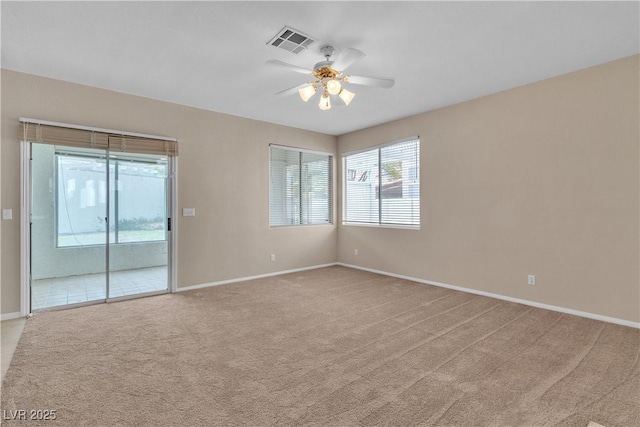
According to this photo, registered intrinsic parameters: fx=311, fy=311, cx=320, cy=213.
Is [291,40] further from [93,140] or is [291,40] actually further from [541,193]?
[541,193]

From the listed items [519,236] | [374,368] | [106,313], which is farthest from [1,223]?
[519,236]

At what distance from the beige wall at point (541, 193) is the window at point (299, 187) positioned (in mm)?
2006

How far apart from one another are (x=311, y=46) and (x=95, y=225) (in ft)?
11.9

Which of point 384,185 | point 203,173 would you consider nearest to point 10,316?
point 203,173

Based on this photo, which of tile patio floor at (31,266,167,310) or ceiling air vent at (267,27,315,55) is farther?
tile patio floor at (31,266,167,310)

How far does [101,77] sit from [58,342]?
292cm

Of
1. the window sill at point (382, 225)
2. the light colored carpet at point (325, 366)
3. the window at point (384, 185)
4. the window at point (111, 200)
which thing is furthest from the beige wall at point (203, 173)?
the light colored carpet at point (325, 366)

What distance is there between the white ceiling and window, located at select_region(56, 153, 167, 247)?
3.42 ft

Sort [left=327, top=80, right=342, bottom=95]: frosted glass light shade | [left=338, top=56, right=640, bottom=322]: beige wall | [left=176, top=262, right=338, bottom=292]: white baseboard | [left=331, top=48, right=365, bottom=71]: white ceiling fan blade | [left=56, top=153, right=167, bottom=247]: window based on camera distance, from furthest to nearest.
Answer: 1. [left=176, top=262, right=338, bottom=292]: white baseboard
2. [left=56, top=153, right=167, bottom=247]: window
3. [left=338, top=56, right=640, bottom=322]: beige wall
4. [left=327, top=80, right=342, bottom=95]: frosted glass light shade
5. [left=331, top=48, right=365, bottom=71]: white ceiling fan blade

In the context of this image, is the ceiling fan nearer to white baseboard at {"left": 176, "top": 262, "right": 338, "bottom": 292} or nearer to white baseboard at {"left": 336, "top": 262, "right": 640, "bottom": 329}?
white baseboard at {"left": 336, "top": 262, "right": 640, "bottom": 329}

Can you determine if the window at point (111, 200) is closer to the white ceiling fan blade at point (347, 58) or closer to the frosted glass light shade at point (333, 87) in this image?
the frosted glass light shade at point (333, 87)

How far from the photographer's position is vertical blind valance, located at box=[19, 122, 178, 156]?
360 centimetres

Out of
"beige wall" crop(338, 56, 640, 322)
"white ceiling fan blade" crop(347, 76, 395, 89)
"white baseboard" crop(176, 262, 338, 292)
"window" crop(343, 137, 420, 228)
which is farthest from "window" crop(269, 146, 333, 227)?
"white ceiling fan blade" crop(347, 76, 395, 89)

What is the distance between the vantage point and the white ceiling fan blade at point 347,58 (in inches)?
100
